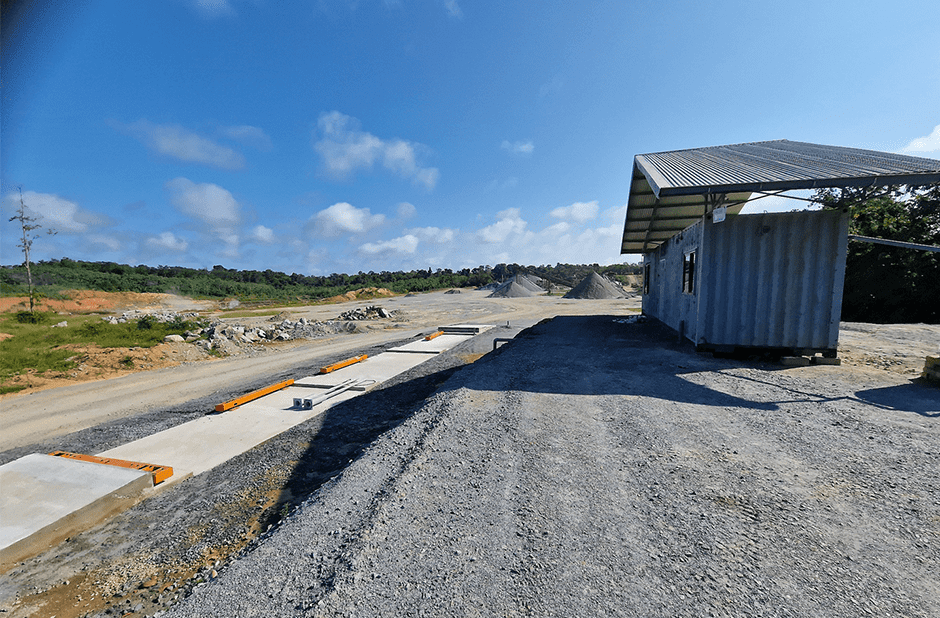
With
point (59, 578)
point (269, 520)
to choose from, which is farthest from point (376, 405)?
point (59, 578)

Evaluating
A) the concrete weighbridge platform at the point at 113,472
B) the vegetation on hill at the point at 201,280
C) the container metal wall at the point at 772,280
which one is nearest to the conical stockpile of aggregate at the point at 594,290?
the vegetation on hill at the point at 201,280

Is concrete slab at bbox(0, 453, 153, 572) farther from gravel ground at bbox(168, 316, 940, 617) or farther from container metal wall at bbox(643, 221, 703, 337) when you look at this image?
container metal wall at bbox(643, 221, 703, 337)

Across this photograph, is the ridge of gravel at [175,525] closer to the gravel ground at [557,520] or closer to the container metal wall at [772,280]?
the gravel ground at [557,520]

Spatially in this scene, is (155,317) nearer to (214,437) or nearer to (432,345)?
(432,345)

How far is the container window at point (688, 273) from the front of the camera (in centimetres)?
1006

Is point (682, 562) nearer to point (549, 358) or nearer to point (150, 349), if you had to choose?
point (549, 358)

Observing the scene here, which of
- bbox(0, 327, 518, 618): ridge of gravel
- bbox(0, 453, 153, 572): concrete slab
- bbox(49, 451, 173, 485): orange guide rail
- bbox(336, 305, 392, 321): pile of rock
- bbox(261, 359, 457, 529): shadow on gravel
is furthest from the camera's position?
bbox(336, 305, 392, 321): pile of rock

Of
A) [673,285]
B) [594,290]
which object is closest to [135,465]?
[673,285]

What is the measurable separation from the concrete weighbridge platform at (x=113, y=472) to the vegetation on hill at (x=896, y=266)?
22958 mm

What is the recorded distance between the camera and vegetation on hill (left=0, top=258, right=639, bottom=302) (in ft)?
174

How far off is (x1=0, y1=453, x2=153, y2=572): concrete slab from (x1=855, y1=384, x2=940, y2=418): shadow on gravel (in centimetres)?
1032

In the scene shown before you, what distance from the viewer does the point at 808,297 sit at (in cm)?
806

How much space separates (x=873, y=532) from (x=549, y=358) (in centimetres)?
602

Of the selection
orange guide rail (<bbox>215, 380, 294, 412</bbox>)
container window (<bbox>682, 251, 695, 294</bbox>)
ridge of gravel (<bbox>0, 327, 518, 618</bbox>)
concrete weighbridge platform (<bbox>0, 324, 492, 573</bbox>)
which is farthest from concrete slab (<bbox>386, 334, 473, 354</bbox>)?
container window (<bbox>682, 251, 695, 294</bbox>)
